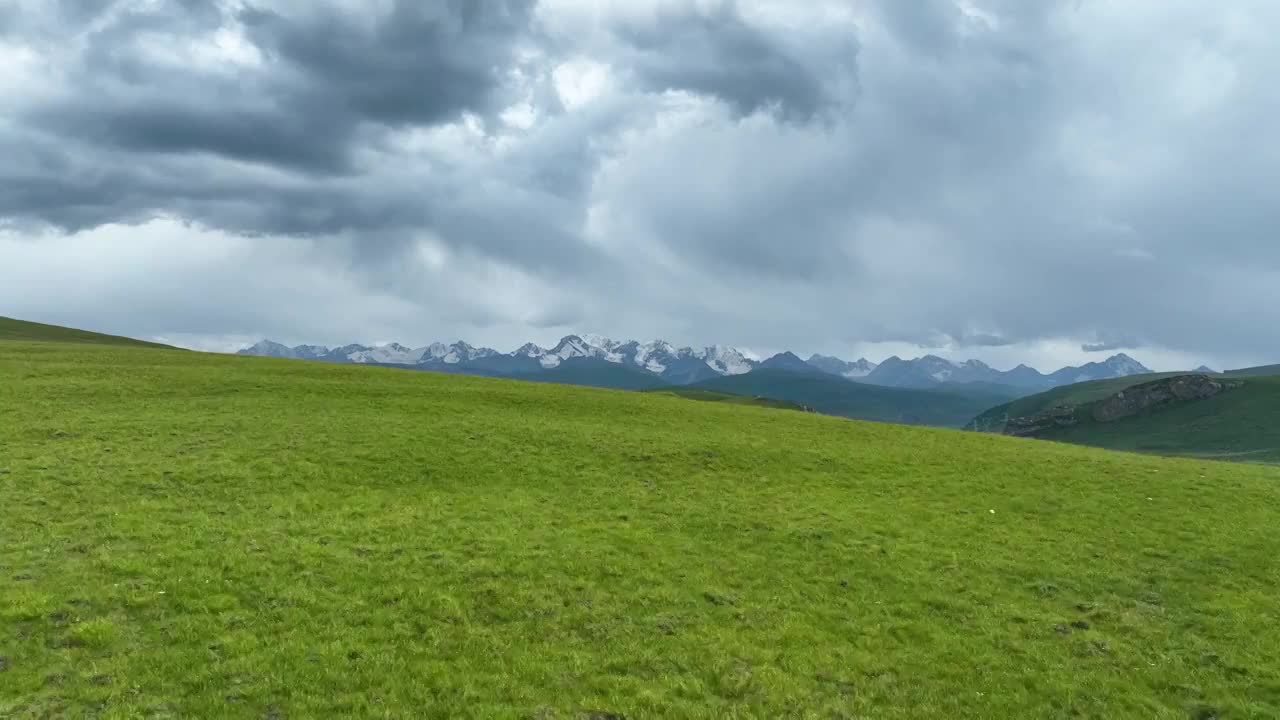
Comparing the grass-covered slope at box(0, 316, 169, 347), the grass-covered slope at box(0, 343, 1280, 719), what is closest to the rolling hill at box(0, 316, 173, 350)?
the grass-covered slope at box(0, 316, 169, 347)

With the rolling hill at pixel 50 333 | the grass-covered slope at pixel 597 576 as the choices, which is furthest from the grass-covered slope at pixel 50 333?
the grass-covered slope at pixel 597 576

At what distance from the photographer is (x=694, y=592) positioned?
23.8 m

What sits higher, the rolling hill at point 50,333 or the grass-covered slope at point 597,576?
the rolling hill at point 50,333

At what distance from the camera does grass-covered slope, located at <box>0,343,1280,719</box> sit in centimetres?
1750

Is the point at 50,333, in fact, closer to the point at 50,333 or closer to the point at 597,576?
the point at 50,333

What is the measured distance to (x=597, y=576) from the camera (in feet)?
80.1

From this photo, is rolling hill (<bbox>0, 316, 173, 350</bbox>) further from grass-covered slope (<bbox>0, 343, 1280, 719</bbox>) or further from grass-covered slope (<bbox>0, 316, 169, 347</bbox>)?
grass-covered slope (<bbox>0, 343, 1280, 719</bbox>)

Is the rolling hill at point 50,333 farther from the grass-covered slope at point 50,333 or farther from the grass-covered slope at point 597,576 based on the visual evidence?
the grass-covered slope at point 597,576

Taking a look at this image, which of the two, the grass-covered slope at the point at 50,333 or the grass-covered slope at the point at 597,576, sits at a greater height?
the grass-covered slope at the point at 50,333

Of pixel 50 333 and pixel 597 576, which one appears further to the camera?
pixel 50 333

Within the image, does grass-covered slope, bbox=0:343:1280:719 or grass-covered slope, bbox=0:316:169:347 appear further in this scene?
grass-covered slope, bbox=0:316:169:347

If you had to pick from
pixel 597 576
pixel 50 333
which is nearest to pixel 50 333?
pixel 50 333

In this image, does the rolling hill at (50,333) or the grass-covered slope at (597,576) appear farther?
the rolling hill at (50,333)

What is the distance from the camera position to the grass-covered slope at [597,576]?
17500mm
